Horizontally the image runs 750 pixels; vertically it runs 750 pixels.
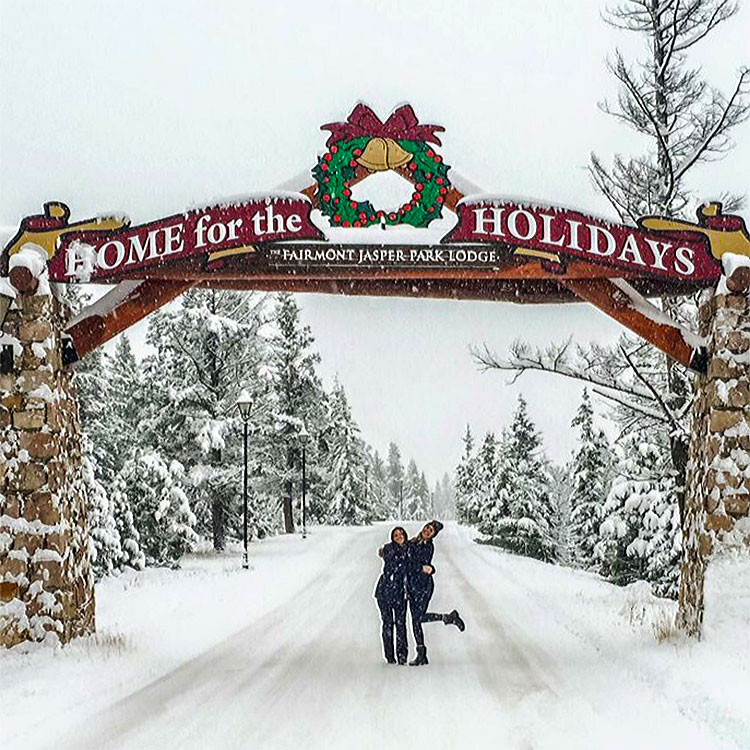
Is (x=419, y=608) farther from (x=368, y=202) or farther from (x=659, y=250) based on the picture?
(x=659, y=250)

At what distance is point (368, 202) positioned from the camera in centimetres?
1112

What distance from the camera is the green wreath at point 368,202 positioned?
11.1 m

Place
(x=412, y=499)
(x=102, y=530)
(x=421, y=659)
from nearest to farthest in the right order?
1. (x=421, y=659)
2. (x=102, y=530)
3. (x=412, y=499)

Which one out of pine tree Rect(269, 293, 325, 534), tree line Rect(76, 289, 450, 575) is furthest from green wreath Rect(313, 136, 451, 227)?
pine tree Rect(269, 293, 325, 534)

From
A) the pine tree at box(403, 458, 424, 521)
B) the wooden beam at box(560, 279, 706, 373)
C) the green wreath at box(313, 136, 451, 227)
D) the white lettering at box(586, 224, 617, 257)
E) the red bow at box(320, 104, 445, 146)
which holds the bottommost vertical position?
the pine tree at box(403, 458, 424, 521)

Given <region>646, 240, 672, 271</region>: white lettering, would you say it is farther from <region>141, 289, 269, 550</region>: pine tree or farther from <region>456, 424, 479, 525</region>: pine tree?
<region>456, 424, 479, 525</region>: pine tree

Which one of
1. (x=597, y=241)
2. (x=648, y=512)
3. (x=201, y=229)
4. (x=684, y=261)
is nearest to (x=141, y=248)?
(x=201, y=229)

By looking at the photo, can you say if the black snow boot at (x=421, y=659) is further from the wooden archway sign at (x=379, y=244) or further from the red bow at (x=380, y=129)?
the red bow at (x=380, y=129)

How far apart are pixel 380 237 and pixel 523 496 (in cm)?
3309

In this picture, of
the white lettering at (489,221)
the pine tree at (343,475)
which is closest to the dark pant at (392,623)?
the white lettering at (489,221)

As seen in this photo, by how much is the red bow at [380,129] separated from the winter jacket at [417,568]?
16.1ft

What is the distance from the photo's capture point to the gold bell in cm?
1104

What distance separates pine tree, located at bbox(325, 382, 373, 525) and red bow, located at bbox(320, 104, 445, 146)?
45.2 metres

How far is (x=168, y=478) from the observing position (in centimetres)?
2314
